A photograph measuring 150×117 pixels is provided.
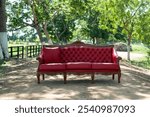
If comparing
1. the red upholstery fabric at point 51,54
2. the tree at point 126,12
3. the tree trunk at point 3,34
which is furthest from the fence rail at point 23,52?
the red upholstery fabric at point 51,54

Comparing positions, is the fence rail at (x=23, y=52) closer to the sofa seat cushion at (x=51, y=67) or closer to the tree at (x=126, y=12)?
the tree at (x=126, y=12)

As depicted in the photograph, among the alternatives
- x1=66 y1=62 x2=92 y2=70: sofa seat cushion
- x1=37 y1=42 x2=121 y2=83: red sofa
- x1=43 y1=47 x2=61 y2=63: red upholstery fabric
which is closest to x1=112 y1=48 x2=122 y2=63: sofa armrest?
x1=37 y1=42 x2=121 y2=83: red sofa

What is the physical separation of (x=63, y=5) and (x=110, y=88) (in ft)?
81.9

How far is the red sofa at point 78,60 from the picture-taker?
12.9 m

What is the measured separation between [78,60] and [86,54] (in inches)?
14.1

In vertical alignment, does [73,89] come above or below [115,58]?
below

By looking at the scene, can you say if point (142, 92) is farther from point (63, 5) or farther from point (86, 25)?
point (86, 25)

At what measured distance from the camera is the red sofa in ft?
42.4

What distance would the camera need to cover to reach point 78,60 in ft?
46.4

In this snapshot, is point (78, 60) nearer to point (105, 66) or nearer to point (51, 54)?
point (51, 54)

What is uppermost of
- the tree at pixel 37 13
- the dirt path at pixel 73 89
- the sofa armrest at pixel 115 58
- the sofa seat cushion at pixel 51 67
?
the tree at pixel 37 13

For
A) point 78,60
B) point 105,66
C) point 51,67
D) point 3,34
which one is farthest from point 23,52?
point 105,66

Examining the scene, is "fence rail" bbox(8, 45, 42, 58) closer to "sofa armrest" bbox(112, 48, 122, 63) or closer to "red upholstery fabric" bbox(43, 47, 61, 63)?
"red upholstery fabric" bbox(43, 47, 61, 63)

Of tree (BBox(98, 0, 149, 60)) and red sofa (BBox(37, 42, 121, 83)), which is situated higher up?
tree (BBox(98, 0, 149, 60))
